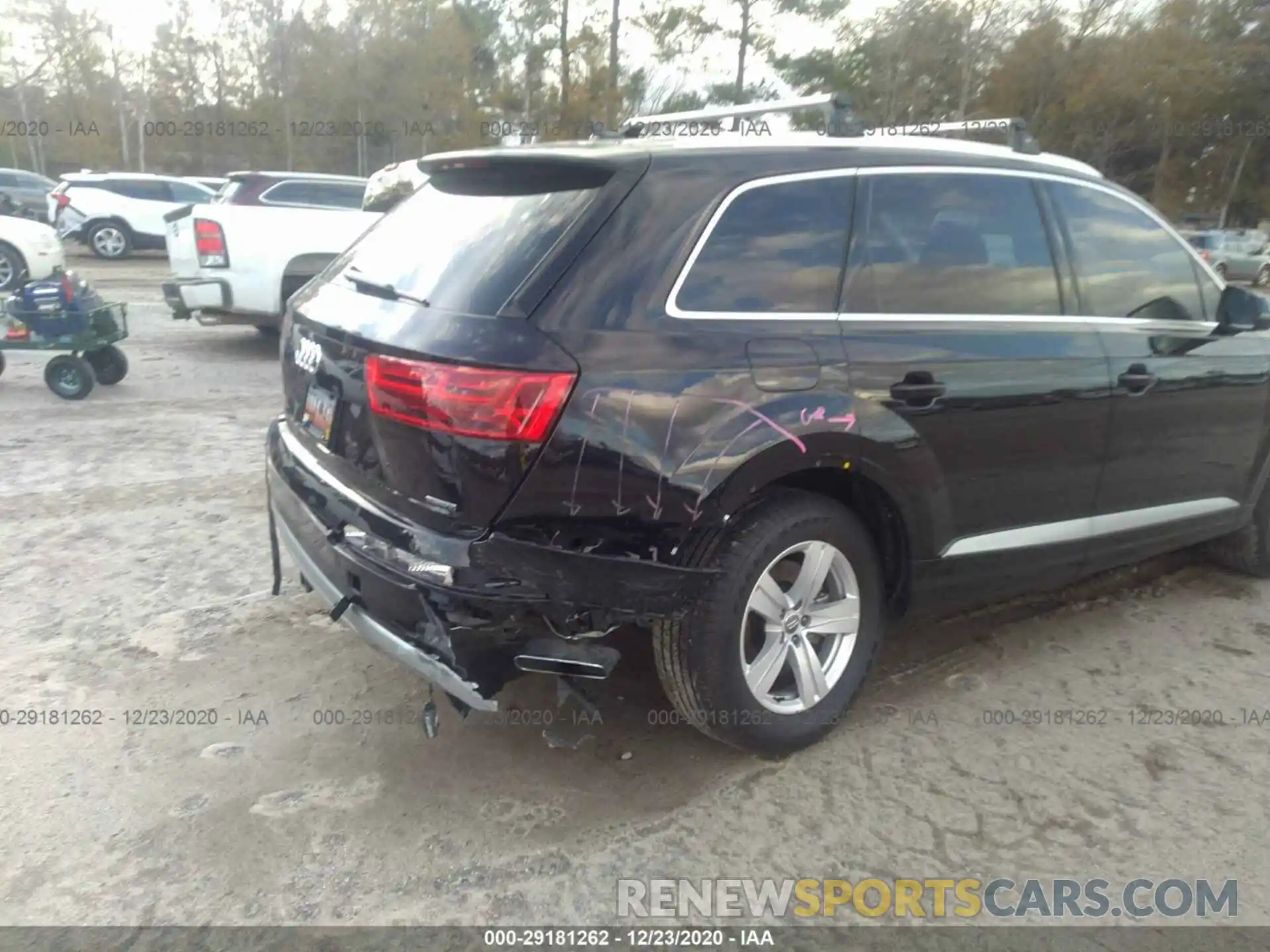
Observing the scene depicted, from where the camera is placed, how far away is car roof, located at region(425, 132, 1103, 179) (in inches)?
117

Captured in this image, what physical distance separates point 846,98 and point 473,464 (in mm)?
1944

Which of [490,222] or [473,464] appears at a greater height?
[490,222]

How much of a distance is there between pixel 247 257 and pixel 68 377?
211 centimetres

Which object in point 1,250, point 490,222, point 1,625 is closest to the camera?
point 490,222

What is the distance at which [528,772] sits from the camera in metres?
3.11

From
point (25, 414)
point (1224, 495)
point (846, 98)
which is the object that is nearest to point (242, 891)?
point (846, 98)

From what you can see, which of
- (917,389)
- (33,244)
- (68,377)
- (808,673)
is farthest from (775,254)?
(33,244)

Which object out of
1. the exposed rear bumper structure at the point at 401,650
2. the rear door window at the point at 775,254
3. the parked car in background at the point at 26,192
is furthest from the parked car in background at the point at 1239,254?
the exposed rear bumper structure at the point at 401,650

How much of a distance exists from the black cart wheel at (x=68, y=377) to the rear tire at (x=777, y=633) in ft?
20.5

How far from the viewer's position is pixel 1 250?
12.1 m

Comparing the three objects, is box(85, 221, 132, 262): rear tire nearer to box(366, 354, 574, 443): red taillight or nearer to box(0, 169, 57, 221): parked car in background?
box(0, 169, 57, 221): parked car in background

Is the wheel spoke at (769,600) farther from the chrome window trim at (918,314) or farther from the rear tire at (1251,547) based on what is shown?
the rear tire at (1251,547)

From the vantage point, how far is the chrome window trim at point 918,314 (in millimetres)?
2832

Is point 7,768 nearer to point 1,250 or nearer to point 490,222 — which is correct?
point 490,222
